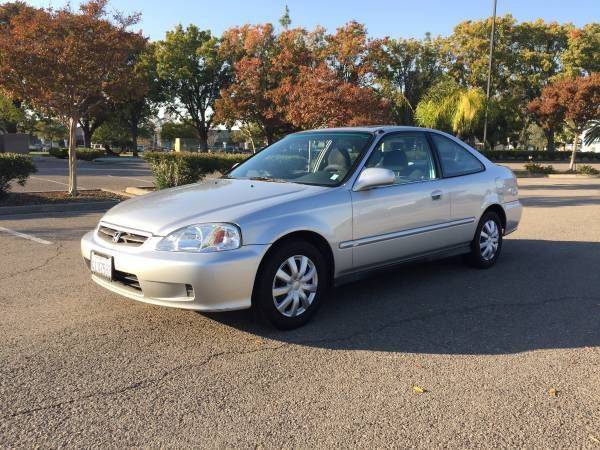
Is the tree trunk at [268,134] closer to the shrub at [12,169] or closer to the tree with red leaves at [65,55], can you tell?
the tree with red leaves at [65,55]

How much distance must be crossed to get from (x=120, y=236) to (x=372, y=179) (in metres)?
2.07

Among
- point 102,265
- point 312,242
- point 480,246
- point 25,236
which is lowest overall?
point 25,236

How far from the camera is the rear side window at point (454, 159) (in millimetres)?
5688

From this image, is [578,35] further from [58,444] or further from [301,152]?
[58,444]

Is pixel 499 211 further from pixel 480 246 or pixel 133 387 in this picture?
pixel 133 387

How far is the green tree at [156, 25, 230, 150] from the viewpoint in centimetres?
4356

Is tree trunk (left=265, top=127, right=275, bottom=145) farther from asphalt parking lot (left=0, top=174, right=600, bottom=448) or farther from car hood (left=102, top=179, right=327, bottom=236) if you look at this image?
asphalt parking lot (left=0, top=174, right=600, bottom=448)

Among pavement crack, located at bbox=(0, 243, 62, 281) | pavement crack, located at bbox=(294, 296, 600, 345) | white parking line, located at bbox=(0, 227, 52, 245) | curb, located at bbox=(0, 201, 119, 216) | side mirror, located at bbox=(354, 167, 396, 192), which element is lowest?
pavement crack, located at bbox=(294, 296, 600, 345)

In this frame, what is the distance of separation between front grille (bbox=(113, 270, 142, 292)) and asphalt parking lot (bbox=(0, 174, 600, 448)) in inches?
15.0

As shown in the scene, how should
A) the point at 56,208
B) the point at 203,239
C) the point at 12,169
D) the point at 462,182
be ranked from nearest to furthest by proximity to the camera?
the point at 203,239 → the point at 462,182 → the point at 56,208 → the point at 12,169

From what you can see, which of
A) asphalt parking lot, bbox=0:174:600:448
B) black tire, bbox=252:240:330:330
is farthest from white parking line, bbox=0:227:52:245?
black tire, bbox=252:240:330:330

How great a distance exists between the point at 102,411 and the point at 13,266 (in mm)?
3856

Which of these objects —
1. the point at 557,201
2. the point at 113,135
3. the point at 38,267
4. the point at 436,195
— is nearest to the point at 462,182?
the point at 436,195

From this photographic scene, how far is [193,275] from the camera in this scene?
3.67m
